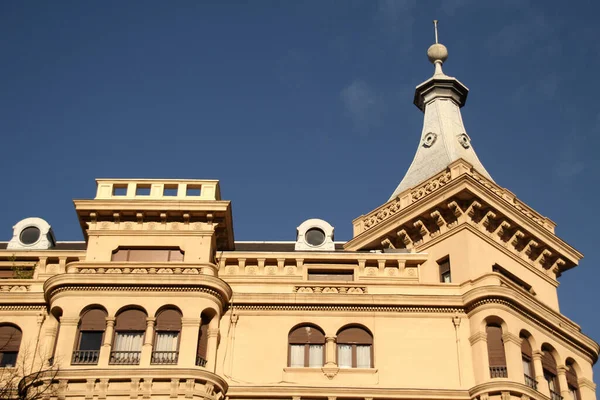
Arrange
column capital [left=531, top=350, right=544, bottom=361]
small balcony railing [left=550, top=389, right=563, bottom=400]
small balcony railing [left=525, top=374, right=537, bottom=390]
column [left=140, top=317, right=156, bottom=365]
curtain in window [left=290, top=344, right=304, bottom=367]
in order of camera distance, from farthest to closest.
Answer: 1. small balcony railing [left=550, top=389, right=563, bottom=400]
2. column capital [left=531, top=350, right=544, bottom=361]
3. curtain in window [left=290, top=344, right=304, bottom=367]
4. small balcony railing [left=525, top=374, right=537, bottom=390]
5. column [left=140, top=317, right=156, bottom=365]

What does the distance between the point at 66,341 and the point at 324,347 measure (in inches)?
440

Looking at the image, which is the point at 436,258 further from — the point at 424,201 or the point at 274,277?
the point at 274,277

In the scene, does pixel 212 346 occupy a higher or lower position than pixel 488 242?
lower

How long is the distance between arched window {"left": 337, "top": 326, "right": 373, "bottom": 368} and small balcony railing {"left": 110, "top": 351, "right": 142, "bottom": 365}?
28.9ft

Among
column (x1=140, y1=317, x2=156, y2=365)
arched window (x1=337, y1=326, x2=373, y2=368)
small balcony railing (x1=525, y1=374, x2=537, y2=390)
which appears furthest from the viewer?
arched window (x1=337, y1=326, x2=373, y2=368)

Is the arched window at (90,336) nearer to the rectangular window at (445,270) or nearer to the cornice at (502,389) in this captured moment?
the cornice at (502,389)

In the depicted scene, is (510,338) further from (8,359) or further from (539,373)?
(8,359)

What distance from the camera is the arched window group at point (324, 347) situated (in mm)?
45562

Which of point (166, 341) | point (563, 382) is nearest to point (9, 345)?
point (166, 341)

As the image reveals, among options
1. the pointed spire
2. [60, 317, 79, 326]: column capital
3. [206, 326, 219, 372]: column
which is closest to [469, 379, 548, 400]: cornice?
[206, 326, 219, 372]: column

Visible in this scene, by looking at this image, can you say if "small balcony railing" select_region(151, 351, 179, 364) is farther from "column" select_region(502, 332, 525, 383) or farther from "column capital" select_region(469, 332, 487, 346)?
"column" select_region(502, 332, 525, 383)

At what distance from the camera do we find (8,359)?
45.9 m

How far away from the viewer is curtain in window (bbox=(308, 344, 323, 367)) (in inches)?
1793

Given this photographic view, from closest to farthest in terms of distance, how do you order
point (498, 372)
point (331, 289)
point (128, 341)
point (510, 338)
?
point (498, 372) → point (128, 341) → point (510, 338) → point (331, 289)
